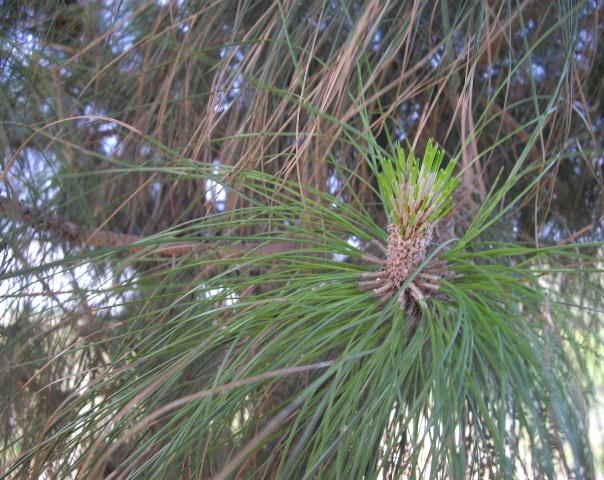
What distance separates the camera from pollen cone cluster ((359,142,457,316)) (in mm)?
539

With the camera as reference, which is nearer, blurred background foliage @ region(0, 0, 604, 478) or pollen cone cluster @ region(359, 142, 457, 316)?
pollen cone cluster @ region(359, 142, 457, 316)

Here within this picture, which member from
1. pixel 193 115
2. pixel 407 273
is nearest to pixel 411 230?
pixel 407 273

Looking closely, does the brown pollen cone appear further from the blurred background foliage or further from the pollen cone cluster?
the blurred background foliage

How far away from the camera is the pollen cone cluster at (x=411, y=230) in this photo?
539mm

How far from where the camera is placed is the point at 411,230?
0.55 meters

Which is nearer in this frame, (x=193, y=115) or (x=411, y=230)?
(x=411, y=230)

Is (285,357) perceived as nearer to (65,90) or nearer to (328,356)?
(328,356)

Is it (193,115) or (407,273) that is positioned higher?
(193,115)

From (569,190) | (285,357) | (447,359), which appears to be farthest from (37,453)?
(569,190)

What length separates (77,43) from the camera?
1.00m

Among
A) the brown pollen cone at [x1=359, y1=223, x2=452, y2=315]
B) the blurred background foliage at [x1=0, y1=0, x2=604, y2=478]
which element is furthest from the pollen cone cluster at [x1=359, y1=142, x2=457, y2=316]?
the blurred background foliage at [x1=0, y1=0, x2=604, y2=478]

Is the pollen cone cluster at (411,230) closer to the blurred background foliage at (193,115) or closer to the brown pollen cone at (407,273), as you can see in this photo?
the brown pollen cone at (407,273)

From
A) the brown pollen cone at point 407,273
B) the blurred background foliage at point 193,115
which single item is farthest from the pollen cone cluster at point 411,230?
the blurred background foliage at point 193,115

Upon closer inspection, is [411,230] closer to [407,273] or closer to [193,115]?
[407,273]
